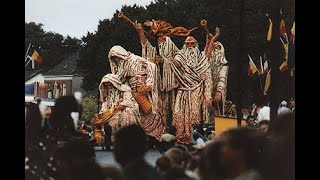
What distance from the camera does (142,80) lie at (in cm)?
813

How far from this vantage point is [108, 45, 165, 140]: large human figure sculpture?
762 cm

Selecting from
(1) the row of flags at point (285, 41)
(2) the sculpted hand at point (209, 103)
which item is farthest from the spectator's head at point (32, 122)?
(2) the sculpted hand at point (209, 103)

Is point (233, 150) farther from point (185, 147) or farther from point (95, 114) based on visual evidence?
point (95, 114)

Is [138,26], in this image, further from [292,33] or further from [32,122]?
[292,33]

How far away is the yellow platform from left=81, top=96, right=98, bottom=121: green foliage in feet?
4.69

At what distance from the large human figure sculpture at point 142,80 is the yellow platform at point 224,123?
1067 mm

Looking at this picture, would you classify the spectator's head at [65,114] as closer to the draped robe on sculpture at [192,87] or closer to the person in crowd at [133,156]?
the person in crowd at [133,156]

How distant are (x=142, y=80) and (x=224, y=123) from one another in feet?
6.67

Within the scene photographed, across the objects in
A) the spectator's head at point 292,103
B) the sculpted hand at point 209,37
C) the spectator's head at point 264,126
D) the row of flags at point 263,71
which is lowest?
the spectator's head at point 264,126

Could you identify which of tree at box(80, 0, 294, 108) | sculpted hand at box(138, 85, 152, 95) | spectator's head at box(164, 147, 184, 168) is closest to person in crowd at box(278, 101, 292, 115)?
tree at box(80, 0, 294, 108)

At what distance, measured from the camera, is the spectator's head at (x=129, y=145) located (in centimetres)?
575

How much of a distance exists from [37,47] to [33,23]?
1.30ft

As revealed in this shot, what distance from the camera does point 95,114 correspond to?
704 centimetres
